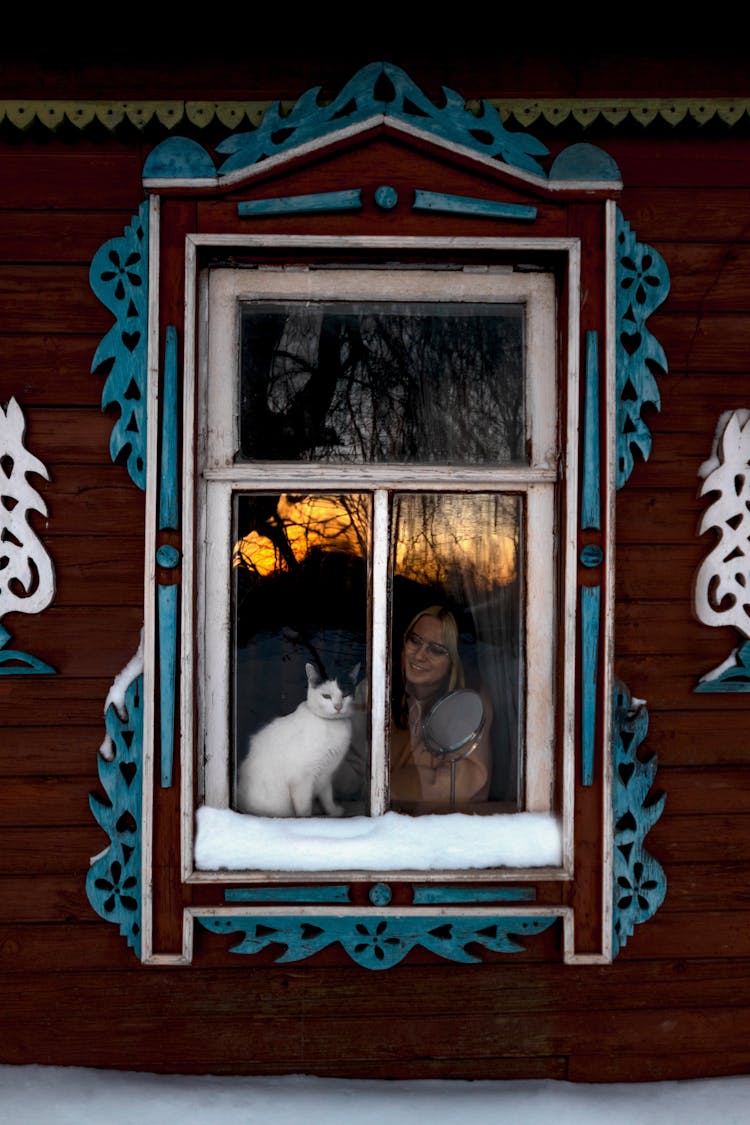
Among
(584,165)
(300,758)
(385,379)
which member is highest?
(584,165)

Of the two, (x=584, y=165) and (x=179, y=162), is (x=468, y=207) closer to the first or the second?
(x=584, y=165)

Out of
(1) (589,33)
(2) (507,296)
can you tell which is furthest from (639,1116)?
(1) (589,33)

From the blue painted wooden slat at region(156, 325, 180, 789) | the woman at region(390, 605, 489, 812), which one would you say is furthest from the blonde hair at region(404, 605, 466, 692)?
the blue painted wooden slat at region(156, 325, 180, 789)

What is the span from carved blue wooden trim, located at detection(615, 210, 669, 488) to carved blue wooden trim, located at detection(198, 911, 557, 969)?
1.11 m

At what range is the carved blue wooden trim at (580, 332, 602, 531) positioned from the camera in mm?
2078

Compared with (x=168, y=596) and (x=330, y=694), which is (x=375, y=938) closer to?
(x=330, y=694)

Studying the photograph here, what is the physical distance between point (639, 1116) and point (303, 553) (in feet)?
5.16

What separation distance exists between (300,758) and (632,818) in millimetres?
818

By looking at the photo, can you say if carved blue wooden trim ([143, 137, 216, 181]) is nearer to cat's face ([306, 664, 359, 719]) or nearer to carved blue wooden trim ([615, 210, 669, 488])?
carved blue wooden trim ([615, 210, 669, 488])

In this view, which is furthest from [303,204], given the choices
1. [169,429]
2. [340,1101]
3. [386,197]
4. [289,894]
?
[340,1101]

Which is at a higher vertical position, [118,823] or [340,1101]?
[118,823]

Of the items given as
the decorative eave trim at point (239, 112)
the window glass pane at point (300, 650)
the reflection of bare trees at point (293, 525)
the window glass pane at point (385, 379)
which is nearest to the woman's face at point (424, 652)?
the window glass pane at point (300, 650)

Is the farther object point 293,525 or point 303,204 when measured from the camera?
point 293,525

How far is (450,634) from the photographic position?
222cm
